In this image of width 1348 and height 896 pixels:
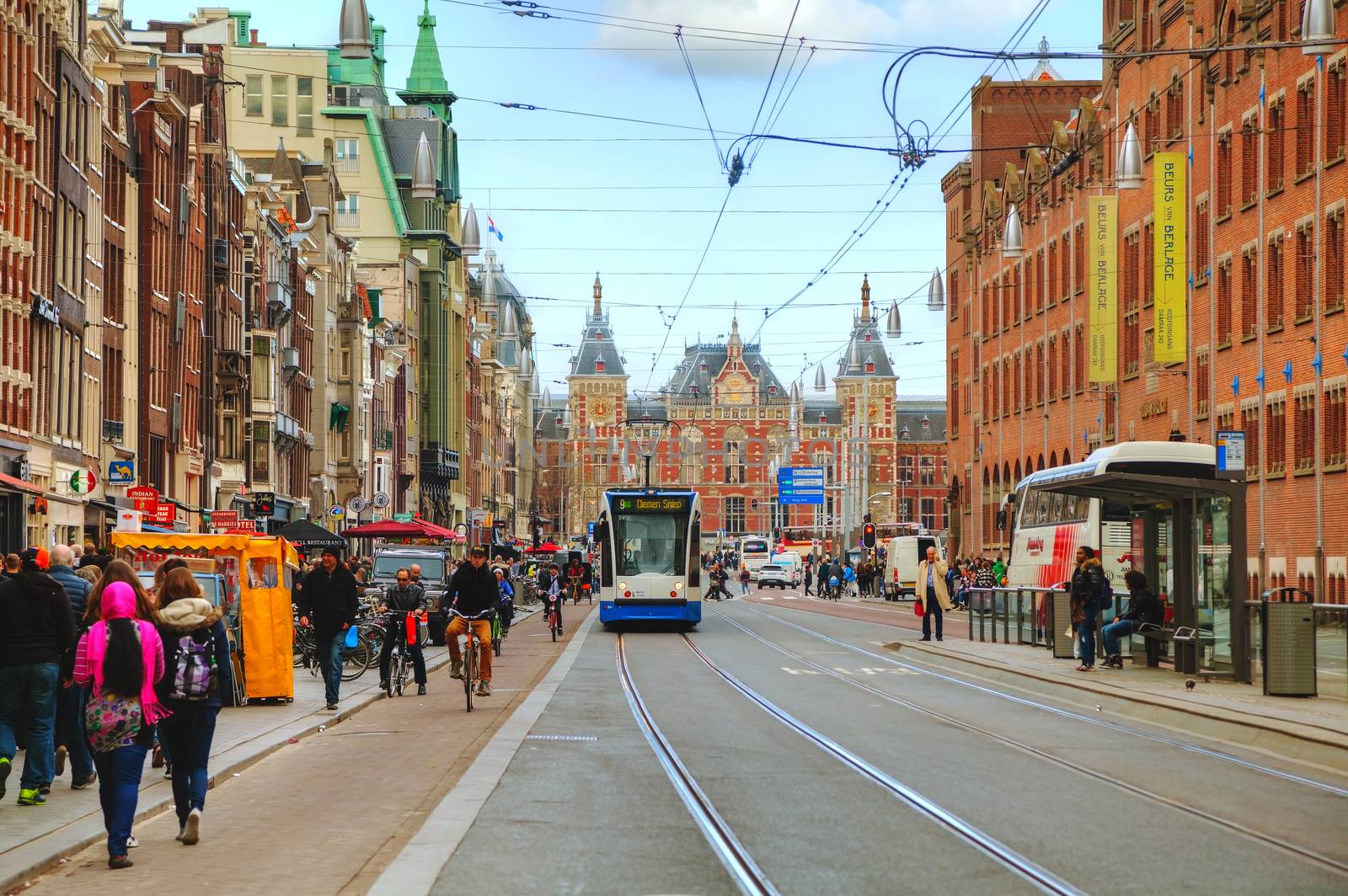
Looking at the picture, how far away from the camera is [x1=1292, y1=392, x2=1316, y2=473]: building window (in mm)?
44500

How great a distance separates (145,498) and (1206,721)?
2465 centimetres

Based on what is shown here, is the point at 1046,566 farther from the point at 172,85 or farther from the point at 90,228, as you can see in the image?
→ the point at 172,85

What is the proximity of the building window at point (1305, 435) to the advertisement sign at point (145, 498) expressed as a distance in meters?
25.0

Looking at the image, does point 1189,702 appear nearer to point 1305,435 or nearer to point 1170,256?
point 1305,435

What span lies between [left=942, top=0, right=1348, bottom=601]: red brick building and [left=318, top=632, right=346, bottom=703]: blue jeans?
727 inches

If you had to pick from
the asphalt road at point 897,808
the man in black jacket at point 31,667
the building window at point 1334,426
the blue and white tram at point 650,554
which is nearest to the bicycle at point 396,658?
the asphalt road at point 897,808

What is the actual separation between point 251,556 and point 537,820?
10767 mm

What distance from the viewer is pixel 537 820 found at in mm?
12023

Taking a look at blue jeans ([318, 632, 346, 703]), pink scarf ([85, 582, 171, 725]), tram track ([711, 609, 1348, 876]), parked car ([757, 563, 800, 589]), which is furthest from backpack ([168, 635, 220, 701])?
parked car ([757, 563, 800, 589])

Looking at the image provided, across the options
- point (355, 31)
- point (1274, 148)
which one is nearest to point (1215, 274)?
point (1274, 148)

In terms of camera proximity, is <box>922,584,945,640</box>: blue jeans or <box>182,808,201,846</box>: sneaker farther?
<box>922,584,945,640</box>: blue jeans

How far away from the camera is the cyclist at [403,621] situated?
80.7 ft

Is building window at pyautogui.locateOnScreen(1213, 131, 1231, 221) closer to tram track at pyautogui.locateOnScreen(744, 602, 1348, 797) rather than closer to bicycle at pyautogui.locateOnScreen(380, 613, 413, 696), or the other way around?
tram track at pyautogui.locateOnScreen(744, 602, 1348, 797)

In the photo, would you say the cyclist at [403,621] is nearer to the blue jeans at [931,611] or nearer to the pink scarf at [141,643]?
the pink scarf at [141,643]
